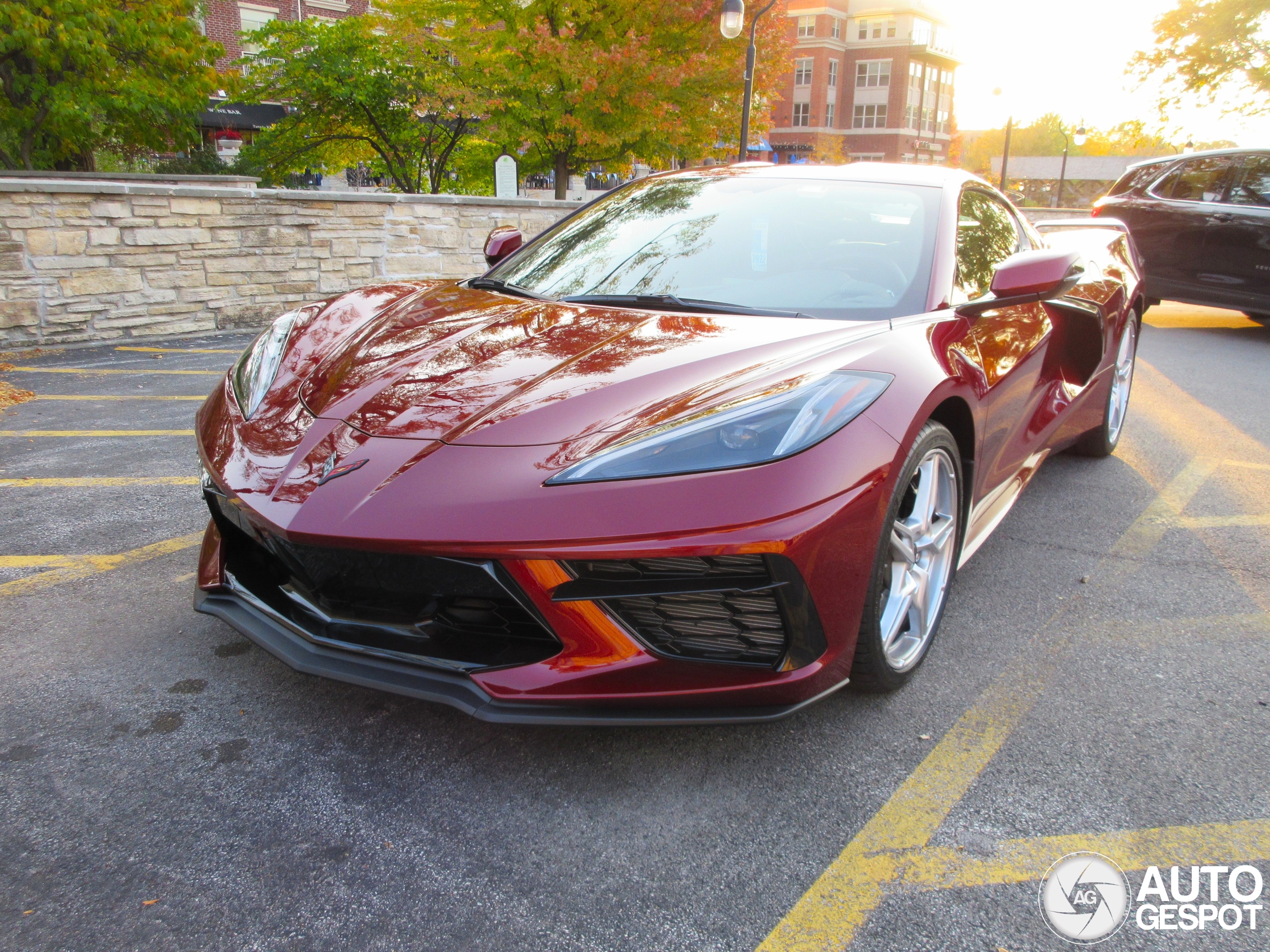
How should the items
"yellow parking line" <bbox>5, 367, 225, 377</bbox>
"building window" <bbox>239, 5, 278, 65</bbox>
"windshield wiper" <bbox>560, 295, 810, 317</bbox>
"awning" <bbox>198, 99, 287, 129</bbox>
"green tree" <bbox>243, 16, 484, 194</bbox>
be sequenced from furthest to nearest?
"building window" <bbox>239, 5, 278, 65</bbox> → "awning" <bbox>198, 99, 287, 129</bbox> → "green tree" <bbox>243, 16, 484, 194</bbox> → "yellow parking line" <bbox>5, 367, 225, 377</bbox> → "windshield wiper" <bbox>560, 295, 810, 317</bbox>

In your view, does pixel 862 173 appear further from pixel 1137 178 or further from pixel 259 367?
pixel 1137 178

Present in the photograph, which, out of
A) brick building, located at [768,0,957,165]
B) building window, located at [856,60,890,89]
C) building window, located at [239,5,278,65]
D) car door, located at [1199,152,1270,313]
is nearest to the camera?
car door, located at [1199,152,1270,313]

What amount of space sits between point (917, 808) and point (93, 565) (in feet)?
9.14

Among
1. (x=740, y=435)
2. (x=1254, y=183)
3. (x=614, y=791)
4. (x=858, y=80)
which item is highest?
(x=858, y=80)

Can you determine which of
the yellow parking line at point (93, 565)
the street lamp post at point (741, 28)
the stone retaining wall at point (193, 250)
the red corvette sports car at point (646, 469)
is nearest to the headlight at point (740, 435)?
the red corvette sports car at point (646, 469)

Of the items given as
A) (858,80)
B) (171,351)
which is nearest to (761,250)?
(171,351)

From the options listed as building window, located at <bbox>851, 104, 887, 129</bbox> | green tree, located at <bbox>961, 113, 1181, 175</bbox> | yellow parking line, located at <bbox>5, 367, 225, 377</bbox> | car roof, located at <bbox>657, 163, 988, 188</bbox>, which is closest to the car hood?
car roof, located at <bbox>657, 163, 988, 188</bbox>

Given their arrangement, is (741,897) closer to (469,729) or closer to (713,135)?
(469,729)

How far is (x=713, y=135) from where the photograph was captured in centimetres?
1703

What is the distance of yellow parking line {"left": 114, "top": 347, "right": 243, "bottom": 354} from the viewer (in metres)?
7.30

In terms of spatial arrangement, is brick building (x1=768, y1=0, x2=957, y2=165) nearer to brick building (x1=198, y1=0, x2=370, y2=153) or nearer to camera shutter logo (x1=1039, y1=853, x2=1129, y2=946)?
brick building (x1=198, y1=0, x2=370, y2=153)

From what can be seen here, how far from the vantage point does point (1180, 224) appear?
8.66m

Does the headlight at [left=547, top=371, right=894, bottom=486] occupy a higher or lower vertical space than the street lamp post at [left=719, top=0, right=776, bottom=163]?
lower

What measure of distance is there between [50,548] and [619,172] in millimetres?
17505
